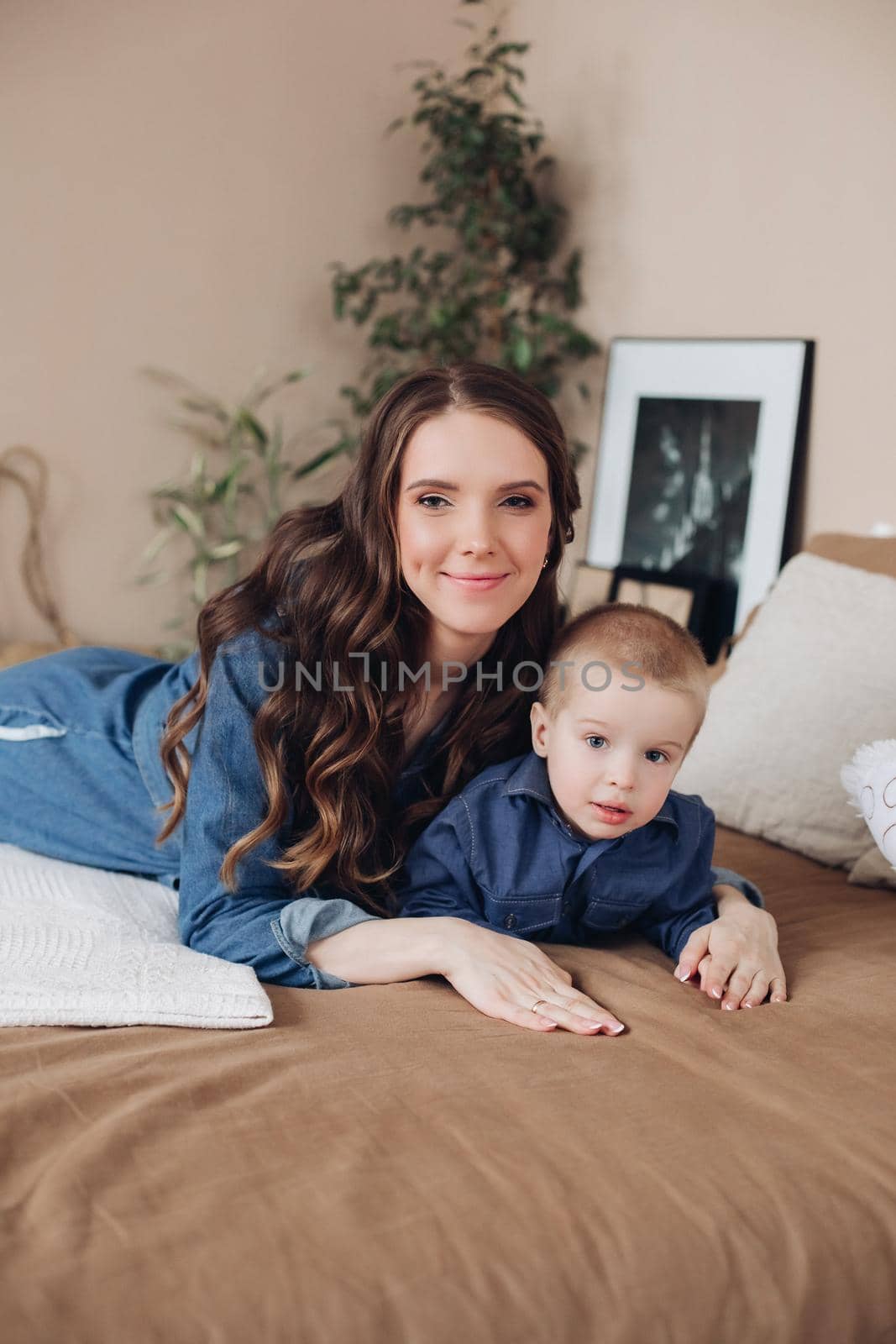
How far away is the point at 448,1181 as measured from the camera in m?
0.91

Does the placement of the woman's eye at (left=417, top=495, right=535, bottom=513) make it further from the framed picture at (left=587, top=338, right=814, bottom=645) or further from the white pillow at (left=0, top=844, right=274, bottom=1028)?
the framed picture at (left=587, top=338, right=814, bottom=645)

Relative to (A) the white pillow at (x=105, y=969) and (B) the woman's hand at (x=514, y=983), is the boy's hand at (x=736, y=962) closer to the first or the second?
(B) the woman's hand at (x=514, y=983)

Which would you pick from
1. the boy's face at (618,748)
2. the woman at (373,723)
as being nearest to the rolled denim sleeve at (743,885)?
the woman at (373,723)

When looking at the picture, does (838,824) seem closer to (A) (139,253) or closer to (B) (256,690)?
(B) (256,690)

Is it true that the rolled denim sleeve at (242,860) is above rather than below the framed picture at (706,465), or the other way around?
below

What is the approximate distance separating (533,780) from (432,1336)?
28.0 inches

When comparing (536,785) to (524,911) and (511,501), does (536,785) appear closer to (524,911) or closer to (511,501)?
(524,911)

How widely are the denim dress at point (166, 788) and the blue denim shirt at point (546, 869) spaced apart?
11cm

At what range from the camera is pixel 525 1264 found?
841 mm

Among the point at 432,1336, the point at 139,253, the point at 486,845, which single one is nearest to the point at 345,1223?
the point at 432,1336

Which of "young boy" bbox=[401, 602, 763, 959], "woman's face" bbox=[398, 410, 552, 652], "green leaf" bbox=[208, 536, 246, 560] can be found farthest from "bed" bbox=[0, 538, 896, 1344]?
"green leaf" bbox=[208, 536, 246, 560]

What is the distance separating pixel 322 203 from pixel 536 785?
8.69 ft

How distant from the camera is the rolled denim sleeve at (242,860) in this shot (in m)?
1.32

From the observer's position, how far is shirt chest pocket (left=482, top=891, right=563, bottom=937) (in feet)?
4.59
